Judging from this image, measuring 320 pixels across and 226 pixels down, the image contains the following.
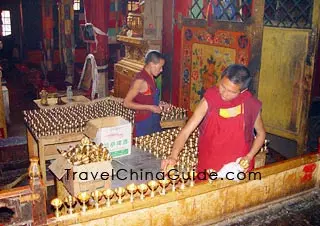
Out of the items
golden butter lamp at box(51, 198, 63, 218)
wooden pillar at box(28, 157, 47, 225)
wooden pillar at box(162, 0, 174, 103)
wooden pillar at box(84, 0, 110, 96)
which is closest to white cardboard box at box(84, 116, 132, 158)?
golden butter lamp at box(51, 198, 63, 218)

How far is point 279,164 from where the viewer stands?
115 inches

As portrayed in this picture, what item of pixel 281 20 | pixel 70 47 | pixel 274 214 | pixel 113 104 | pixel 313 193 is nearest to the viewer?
pixel 274 214

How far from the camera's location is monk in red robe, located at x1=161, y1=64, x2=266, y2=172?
3.14 m

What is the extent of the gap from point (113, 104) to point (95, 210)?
394 cm

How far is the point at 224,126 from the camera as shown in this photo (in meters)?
3.24

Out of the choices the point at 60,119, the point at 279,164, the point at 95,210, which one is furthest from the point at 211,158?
the point at 60,119

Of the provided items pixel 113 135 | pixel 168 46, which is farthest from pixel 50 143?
pixel 168 46

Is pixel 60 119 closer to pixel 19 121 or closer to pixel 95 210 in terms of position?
pixel 95 210

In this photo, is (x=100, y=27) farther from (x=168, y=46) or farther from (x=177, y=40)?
(x=177, y=40)

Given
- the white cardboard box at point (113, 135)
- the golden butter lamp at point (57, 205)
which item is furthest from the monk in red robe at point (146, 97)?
the golden butter lamp at point (57, 205)

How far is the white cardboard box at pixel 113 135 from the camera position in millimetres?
3471

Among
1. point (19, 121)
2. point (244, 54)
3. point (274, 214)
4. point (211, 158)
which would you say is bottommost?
point (19, 121)

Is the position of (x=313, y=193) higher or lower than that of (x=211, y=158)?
lower

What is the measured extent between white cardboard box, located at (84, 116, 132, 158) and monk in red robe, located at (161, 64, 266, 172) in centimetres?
65
